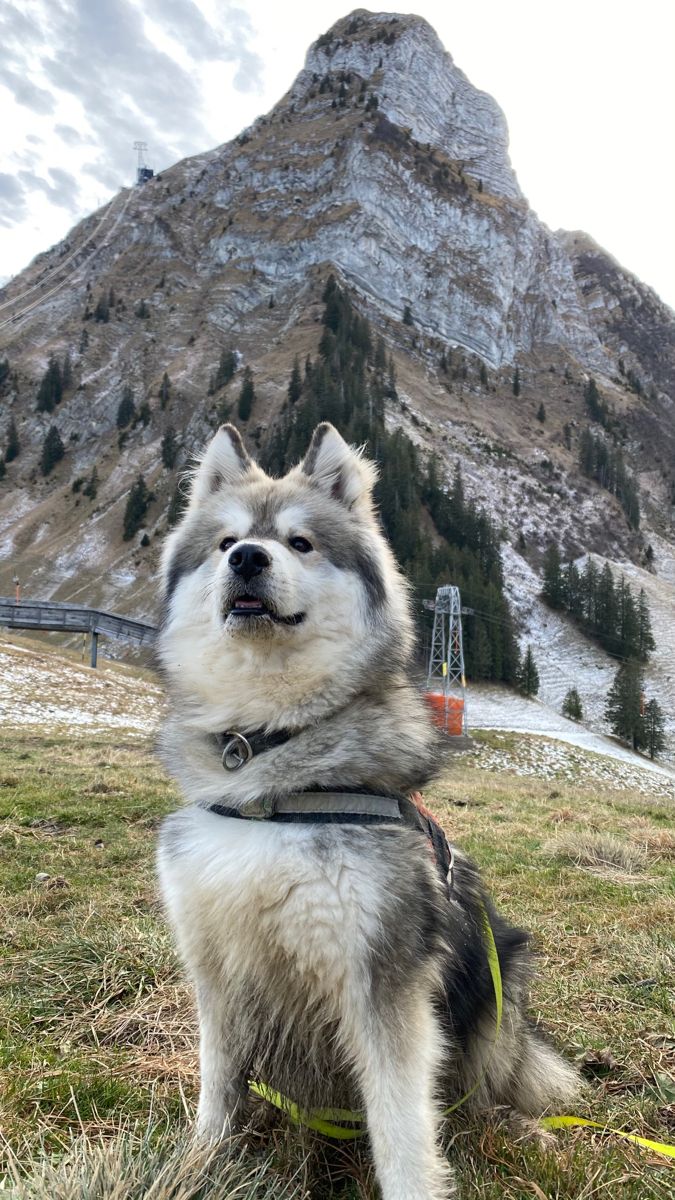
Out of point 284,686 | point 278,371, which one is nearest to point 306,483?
point 284,686

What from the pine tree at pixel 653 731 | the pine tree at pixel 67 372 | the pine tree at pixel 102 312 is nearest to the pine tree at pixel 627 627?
the pine tree at pixel 653 731

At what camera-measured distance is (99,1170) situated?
1.66 meters

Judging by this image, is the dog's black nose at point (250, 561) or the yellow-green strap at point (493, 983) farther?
the dog's black nose at point (250, 561)

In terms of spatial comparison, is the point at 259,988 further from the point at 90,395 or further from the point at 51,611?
the point at 90,395

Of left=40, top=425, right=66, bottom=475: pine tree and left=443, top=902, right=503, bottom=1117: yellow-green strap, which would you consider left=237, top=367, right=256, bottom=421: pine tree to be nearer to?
left=40, top=425, right=66, bottom=475: pine tree

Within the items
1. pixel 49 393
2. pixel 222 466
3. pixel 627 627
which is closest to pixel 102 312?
pixel 49 393

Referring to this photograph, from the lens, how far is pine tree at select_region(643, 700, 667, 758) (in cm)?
4731

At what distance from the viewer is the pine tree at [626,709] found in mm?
47656

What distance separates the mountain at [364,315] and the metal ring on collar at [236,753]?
54000mm

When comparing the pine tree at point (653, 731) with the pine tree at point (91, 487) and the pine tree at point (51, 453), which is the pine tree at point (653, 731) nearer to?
the pine tree at point (91, 487)

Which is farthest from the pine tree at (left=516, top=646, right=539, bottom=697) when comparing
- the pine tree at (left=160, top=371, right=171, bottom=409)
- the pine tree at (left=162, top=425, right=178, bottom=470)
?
the pine tree at (left=160, top=371, right=171, bottom=409)

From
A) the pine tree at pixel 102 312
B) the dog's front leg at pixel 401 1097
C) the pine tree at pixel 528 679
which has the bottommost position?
the pine tree at pixel 528 679

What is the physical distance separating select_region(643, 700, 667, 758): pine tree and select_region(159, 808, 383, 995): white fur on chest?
170 ft

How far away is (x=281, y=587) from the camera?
100 inches
